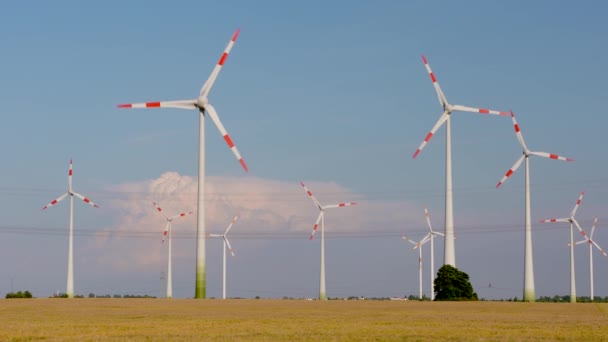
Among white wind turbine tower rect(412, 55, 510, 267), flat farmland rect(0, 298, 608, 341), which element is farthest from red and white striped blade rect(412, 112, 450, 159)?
flat farmland rect(0, 298, 608, 341)

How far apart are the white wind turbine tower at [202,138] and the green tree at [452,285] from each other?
4345 centimetres

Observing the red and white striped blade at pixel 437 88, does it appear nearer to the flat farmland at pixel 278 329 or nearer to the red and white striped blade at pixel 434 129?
the red and white striped blade at pixel 434 129

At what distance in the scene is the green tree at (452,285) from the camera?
144 m

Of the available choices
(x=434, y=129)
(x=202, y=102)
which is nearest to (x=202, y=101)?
(x=202, y=102)

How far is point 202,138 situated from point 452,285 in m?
47.9

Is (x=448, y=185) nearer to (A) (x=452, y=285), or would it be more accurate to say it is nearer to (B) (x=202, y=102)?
(A) (x=452, y=285)

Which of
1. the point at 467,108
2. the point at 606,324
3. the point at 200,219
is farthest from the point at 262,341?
the point at 467,108

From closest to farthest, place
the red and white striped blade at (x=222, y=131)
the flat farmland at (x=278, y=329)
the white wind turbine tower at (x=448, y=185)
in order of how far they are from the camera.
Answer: the flat farmland at (x=278, y=329)
the red and white striped blade at (x=222, y=131)
the white wind turbine tower at (x=448, y=185)

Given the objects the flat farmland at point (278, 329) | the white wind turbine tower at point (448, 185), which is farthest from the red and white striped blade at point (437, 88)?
the flat farmland at point (278, 329)

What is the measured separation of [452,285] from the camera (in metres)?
144

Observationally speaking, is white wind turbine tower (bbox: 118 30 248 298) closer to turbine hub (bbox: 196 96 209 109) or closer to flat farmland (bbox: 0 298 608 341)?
turbine hub (bbox: 196 96 209 109)

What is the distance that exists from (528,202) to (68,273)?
79.3 metres

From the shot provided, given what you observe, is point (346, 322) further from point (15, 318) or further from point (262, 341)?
point (15, 318)

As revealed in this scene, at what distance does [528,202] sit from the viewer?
522ft
